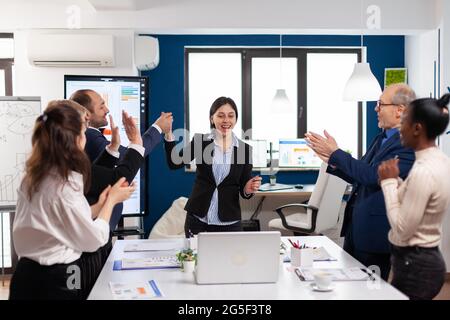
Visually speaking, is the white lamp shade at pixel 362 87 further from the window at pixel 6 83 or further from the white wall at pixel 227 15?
the window at pixel 6 83

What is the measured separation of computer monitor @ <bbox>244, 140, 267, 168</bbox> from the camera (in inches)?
234

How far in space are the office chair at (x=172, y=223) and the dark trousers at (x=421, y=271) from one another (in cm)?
373

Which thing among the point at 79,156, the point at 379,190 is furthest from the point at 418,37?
the point at 79,156

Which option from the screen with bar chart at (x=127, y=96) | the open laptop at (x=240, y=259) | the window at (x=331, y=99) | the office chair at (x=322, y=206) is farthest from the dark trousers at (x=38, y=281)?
the window at (x=331, y=99)

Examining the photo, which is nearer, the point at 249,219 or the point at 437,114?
the point at 437,114

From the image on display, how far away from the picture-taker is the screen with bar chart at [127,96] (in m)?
4.40

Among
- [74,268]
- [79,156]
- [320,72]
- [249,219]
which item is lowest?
[249,219]

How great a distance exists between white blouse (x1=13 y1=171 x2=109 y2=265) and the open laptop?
0.45 meters

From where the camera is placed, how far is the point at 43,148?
2.00m

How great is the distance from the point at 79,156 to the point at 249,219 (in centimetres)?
423

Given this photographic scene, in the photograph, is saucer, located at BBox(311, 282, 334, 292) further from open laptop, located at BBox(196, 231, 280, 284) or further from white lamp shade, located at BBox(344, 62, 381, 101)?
white lamp shade, located at BBox(344, 62, 381, 101)

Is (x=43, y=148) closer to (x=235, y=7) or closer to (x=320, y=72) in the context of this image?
(x=235, y=7)

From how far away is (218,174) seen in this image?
130 inches

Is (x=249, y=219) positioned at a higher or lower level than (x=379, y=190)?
lower
